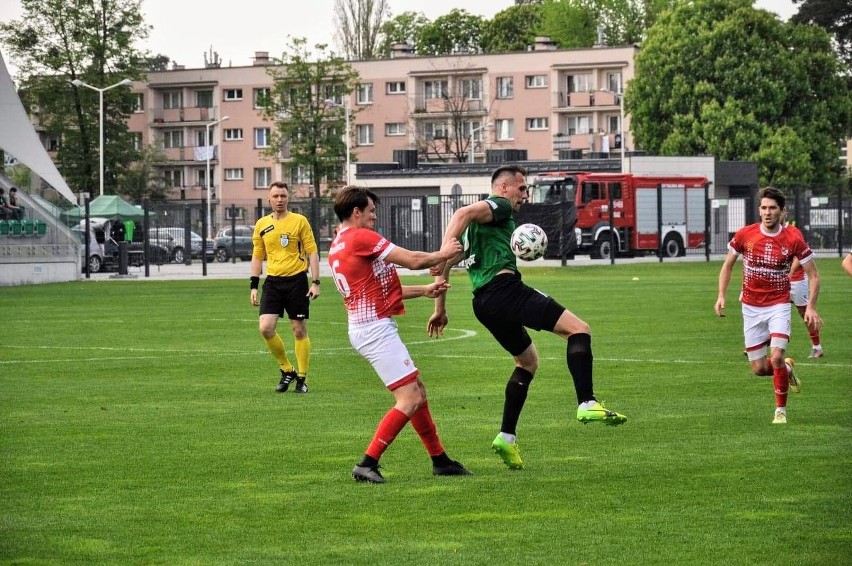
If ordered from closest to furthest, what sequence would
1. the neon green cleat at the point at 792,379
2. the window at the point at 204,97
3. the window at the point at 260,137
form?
the neon green cleat at the point at 792,379 < the window at the point at 260,137 < the window at the point at 204,97

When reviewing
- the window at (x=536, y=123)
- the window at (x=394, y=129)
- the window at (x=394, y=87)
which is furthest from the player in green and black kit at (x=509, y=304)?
the window at (x=394, y=129)

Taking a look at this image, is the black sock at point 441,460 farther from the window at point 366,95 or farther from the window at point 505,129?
the window at point 366,95

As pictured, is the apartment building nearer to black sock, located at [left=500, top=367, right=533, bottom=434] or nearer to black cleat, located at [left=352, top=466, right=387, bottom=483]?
black sock, located at [left=500, top=367, right=533, bottom=434]

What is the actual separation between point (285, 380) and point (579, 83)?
91.4 meters

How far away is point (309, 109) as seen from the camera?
90.1 meters

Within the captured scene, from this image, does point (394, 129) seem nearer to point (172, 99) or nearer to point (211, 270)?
point (172, 99)

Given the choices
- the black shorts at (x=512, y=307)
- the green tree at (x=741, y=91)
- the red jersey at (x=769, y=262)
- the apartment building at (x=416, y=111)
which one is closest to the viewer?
the black shorts at (x=512, y=307)

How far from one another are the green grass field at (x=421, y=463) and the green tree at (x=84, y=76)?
72.7m

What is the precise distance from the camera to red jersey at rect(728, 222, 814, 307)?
13250mm

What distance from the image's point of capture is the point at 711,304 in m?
30.0

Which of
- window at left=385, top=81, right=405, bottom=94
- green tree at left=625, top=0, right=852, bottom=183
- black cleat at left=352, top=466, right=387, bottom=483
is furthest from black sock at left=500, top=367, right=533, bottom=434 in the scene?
window at left=385, top=81, right=405, bottom=94

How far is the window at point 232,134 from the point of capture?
113188 mm

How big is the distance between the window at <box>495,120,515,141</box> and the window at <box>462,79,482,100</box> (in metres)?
2.47

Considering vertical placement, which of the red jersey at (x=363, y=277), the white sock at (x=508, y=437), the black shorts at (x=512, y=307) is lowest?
the white sock at (x=508, y=437)
